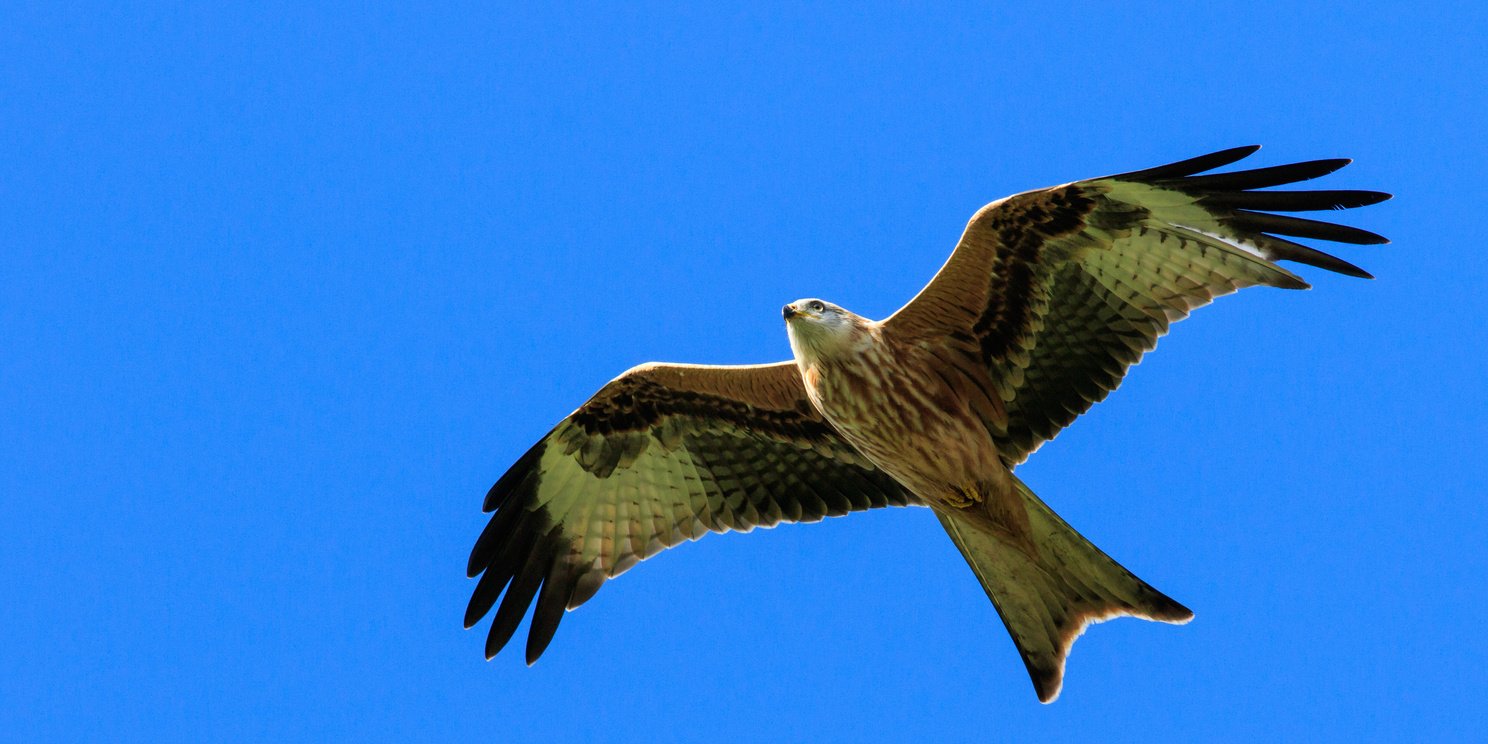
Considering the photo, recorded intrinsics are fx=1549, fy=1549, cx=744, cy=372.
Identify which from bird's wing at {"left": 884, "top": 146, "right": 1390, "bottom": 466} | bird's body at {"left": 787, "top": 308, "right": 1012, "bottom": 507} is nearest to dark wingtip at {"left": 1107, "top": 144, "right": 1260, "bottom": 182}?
bird's wing at {"left": 884, "top": 146, "right": 1390, "bottom": 466}

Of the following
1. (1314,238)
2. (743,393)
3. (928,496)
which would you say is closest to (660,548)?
(743,393)

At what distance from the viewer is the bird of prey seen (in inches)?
345

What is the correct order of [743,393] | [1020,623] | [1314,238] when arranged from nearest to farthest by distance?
[1314,238] → [1020,623] → [743,393]

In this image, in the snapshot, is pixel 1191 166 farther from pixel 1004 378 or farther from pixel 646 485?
pixel 646 485

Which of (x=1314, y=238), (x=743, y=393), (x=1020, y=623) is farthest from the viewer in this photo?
(x=743, y=393)

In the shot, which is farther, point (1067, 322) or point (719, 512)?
point (719, 512)

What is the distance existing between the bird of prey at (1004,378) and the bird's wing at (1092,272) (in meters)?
0.01

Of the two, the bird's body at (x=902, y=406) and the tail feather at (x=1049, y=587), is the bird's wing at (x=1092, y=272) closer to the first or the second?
the bird's body at (x=902, y=406)

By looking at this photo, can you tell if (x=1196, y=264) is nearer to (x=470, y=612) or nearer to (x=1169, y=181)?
(x=1169, y=181)

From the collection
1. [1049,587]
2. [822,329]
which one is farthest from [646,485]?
[1049,587]

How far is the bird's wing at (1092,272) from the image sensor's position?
340 inches

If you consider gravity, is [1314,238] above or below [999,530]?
above

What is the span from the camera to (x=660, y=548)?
1017 cm

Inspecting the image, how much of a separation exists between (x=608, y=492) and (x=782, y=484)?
3.80ft
